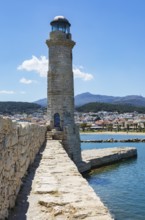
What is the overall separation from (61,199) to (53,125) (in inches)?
662

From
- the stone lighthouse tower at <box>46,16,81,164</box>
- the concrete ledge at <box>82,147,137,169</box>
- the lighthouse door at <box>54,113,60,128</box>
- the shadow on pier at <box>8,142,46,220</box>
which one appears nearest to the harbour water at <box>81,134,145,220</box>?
the concrete ledge at <box>82,147,137,169</box>

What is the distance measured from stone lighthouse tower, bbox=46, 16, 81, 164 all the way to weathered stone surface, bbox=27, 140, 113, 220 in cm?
1366

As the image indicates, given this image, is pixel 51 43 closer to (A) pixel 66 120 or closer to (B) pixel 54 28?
(B) pixel 54 28

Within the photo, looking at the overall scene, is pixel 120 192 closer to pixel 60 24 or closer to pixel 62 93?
pixel 62 93

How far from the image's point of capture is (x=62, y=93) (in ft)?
68.2

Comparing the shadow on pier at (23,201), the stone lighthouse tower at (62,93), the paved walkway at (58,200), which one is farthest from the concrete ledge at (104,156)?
the paved walkway at (58,200)

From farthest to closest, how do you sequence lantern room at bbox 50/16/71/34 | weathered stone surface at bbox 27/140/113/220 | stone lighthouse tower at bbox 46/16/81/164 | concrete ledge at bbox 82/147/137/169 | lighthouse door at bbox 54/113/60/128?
concrete ledge at bbox 82/147/137/169 → lantern room at bbox 50/16/71/34 → lighthouse door at bbox 54/113/60/128 → stone lighthouse tower at bbox 46/16/81/164 → weathered stone surface at bbox 27/140/113/220

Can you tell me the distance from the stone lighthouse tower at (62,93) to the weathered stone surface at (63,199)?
13.7m

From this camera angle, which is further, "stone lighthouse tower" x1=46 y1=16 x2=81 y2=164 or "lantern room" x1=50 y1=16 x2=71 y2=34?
"lantern room" x1=50 y1=16 x2=71 y2=34

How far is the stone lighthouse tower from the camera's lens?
2080 centimetres

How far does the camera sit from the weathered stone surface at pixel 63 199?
13.6ft

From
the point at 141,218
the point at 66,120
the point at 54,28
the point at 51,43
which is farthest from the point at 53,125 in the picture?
the point at 141,218

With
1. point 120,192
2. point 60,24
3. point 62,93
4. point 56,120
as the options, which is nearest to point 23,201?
point 120,192

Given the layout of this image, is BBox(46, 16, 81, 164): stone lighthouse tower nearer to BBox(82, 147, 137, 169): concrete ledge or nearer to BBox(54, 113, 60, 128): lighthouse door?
BBox(54, 113, 60, 128): lighthouse door
